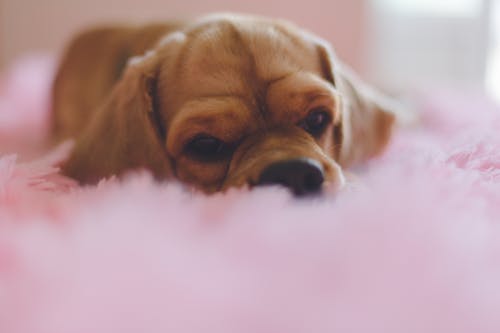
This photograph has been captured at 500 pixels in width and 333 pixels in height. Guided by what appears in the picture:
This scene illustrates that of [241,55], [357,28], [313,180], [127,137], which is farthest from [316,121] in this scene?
[357,28]

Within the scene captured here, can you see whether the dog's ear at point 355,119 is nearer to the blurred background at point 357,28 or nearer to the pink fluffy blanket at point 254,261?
the pink fluffy blanket at point 254,261

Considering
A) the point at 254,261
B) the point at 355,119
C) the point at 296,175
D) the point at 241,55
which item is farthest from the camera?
the point at 355,119

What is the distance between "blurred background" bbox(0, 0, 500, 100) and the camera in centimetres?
475

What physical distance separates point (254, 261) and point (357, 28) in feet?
14.6

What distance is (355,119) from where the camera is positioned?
6.45ft

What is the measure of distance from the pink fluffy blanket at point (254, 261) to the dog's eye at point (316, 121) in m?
0.49

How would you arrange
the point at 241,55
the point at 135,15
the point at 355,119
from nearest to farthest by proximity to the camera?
the point at 241,55, the point at 355,119, the point at 135,15

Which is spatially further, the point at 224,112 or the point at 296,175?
the point at 224,112

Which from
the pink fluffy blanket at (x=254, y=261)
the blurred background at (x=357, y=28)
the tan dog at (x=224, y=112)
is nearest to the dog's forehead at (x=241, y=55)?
the tan dog at (x=224, y=112)

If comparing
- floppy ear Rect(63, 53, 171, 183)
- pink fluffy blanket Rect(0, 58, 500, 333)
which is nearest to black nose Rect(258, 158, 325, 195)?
pink fluffy blanket Rect(0, 58, 500, 333)

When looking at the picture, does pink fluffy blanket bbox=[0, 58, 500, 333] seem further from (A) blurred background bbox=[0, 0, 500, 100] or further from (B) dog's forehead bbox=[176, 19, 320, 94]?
(A) blurred background bbox=[0, 0, 500, 100]

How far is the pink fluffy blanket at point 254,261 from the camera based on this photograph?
784 mm

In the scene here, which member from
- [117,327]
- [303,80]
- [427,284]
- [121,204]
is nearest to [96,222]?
[121,204]

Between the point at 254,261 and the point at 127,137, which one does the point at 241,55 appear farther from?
the point at 254,261
